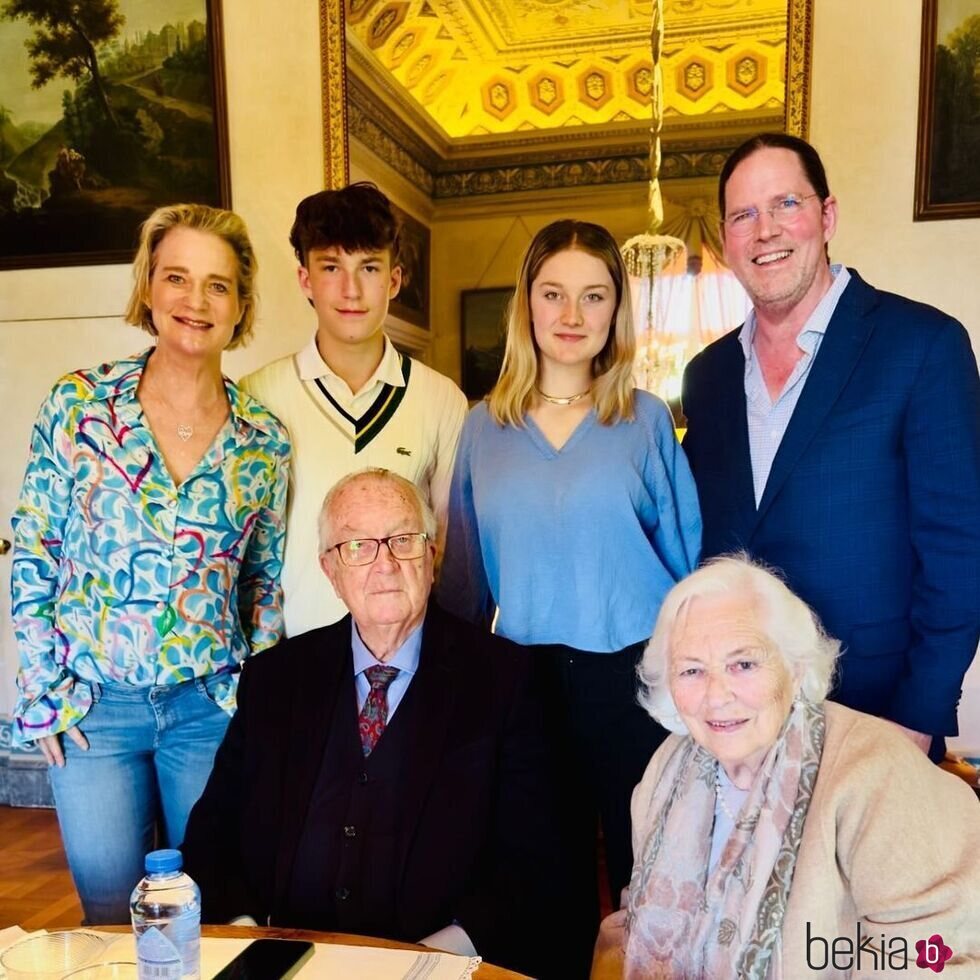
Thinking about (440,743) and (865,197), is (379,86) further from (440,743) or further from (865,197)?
(440,743)

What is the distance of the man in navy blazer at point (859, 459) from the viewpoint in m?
1.63

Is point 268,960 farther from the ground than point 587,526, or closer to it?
closer to it

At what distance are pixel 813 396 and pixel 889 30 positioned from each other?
6.77 ft

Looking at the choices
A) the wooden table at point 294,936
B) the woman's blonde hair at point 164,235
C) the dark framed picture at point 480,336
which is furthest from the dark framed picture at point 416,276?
the wooden table at point 294,936

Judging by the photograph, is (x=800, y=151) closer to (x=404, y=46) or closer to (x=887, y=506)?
(x=887, y=506)

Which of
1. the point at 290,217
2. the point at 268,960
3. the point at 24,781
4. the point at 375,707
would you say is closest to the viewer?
the point at 268,960

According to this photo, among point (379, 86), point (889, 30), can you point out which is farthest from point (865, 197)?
point (379, 86)

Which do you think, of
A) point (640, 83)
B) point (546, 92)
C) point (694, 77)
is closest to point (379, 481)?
point (694, 77)

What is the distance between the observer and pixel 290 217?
352cm

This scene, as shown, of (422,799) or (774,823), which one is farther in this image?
(422,799)

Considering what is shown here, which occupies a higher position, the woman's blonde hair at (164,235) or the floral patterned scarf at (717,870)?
the woman's blonde hair at (164,235)

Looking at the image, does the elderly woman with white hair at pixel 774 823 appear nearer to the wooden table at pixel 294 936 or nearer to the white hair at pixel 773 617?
the white hair at pixel 773 617

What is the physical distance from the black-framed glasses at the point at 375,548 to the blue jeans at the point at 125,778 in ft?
1.57

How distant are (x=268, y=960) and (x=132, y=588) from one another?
0.94 metres
